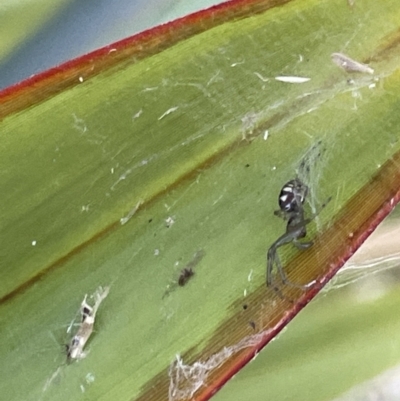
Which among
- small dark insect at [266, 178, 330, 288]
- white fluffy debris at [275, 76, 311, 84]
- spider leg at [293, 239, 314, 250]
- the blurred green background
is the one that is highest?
the blurred green background

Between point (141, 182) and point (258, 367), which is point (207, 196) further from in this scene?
point (258, 367)

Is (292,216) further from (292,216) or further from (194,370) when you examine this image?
(194,370)

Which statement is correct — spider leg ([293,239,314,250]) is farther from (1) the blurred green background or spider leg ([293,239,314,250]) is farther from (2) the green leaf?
(1) the blurred green background

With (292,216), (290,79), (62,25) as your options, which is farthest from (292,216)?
(62,25)

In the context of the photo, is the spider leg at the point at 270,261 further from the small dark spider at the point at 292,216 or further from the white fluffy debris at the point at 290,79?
the white fluffy debris at the point at 290,79

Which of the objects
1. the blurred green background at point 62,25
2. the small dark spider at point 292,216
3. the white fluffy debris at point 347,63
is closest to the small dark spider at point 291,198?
the small dark spider at point 292,216

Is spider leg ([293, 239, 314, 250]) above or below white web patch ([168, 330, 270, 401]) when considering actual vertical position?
above

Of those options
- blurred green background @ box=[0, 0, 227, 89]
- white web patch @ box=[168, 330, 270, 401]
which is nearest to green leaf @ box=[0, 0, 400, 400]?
white web patch @ box=[168, 330, 270, 401]

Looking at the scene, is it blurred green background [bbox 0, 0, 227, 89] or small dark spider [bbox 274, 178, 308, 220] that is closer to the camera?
small dark spider [bbox 274, 178, 308, 220]

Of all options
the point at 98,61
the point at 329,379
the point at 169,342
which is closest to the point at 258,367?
the point at 329,379
